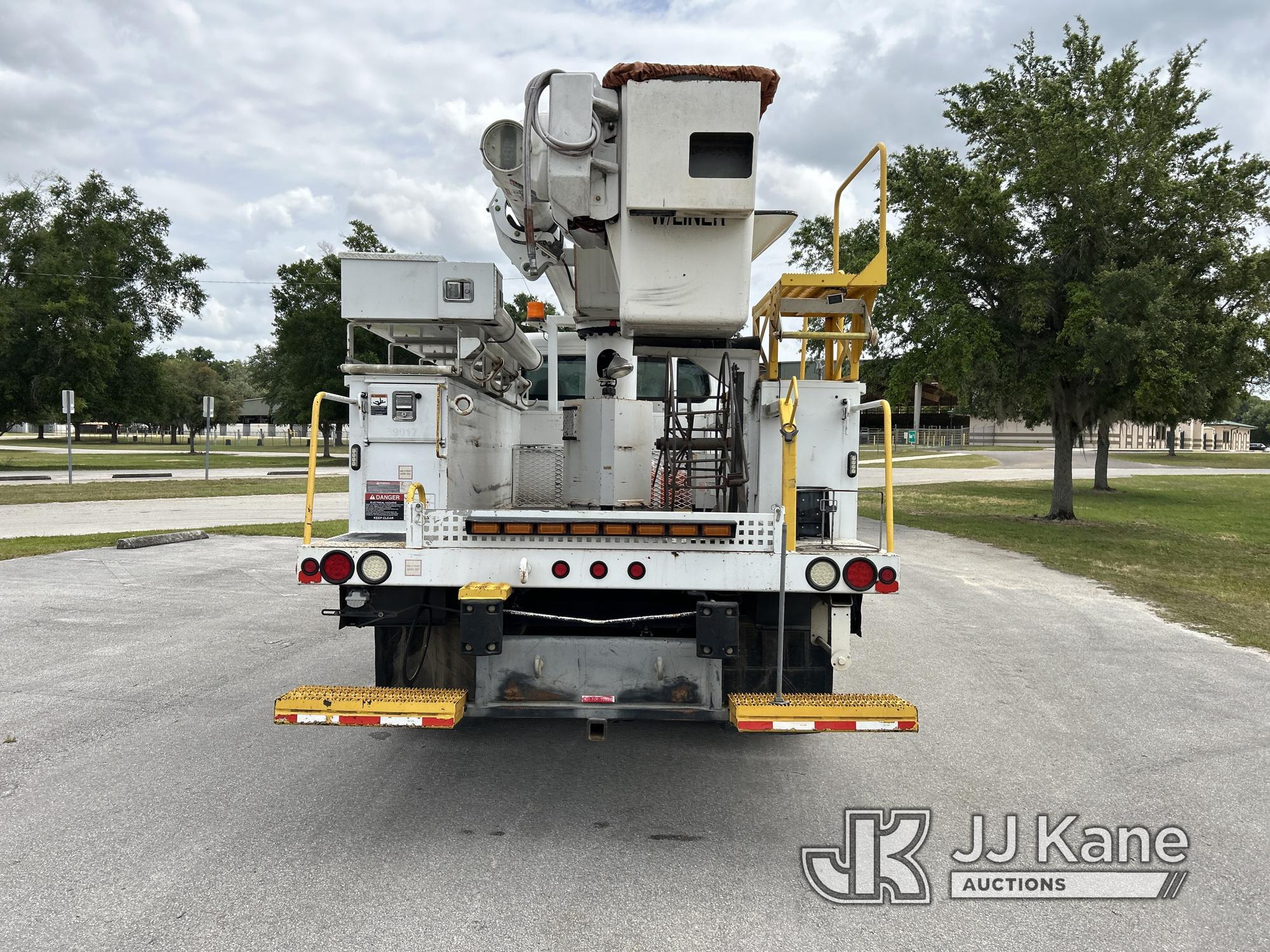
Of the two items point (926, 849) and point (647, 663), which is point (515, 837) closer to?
point (647, 663)

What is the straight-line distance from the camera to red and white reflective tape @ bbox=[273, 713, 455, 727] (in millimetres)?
3537

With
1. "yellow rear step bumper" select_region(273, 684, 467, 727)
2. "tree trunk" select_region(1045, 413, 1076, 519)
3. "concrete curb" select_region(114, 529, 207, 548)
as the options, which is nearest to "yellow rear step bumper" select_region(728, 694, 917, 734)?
"yellow rear step bumper" select_region(273, 684, 467, 727)

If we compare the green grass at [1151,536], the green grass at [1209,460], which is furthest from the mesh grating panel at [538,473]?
the green grass at [1209,460]

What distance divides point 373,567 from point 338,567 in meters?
0.16

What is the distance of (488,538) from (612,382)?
1.80 metres

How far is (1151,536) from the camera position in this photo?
16250 mm

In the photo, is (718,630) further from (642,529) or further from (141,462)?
(141,462)

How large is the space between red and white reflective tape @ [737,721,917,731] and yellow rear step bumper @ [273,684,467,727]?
Answer: 1.26 m

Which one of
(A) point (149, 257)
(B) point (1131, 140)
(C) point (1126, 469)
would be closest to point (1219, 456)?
(C) point (1126, 469)

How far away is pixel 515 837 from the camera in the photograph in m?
3.70

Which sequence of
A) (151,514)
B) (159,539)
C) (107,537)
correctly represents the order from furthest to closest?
(151,514) < (107,537) < (159,539)

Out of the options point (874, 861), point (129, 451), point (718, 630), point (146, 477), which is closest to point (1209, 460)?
point (146, 477)

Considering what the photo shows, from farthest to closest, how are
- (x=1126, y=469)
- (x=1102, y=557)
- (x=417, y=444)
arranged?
(x=1126, y=469), (x=1102, y=557), (x=417, y=444)

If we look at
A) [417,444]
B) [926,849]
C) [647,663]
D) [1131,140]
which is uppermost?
[1131,140]
